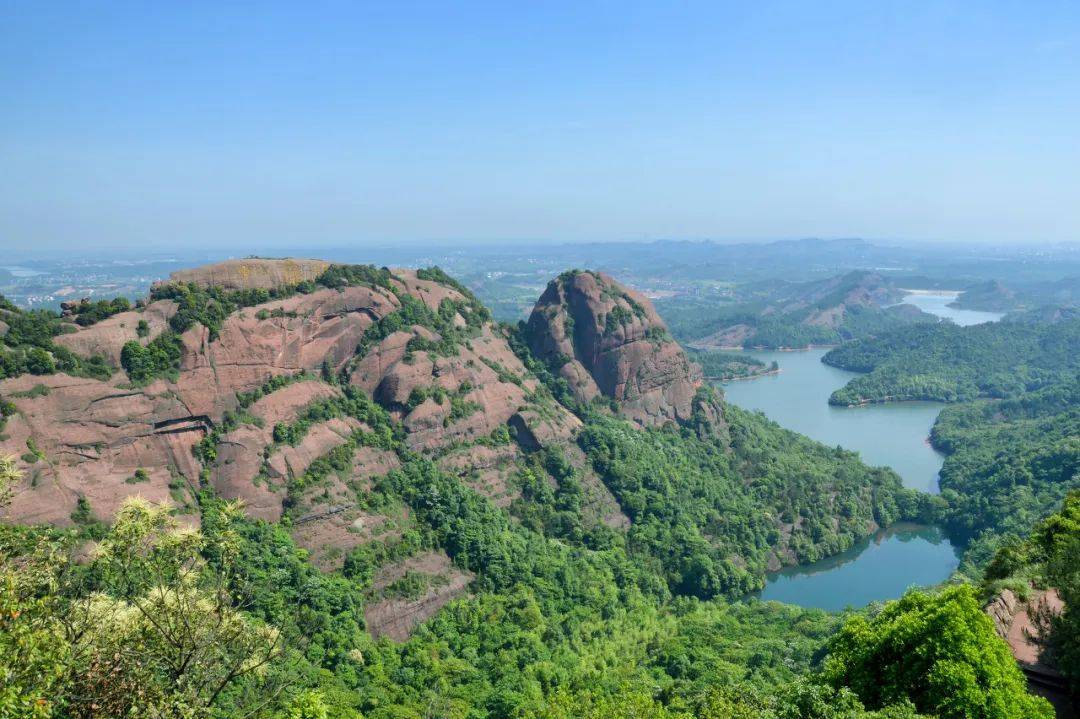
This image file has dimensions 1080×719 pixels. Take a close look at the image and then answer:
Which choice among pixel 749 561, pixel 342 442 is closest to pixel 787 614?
pixel 749 561

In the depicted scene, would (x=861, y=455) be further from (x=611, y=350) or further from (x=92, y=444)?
(x=92, y=444)

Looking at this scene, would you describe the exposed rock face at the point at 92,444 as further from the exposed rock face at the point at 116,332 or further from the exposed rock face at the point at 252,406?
the exposed rock face at the point at 116,332

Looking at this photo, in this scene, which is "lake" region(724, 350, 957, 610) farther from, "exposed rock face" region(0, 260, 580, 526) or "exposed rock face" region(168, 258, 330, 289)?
"exposed rock face" region(168, 258, 330, 289)

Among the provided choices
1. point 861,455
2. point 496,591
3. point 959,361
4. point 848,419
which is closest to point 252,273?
point 496,591

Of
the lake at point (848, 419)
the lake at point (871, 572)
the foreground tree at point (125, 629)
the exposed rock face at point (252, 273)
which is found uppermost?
the exposed rock face at point (252, 273)

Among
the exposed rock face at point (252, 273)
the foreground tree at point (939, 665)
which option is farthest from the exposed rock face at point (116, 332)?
the foreground tree at point (939, 665)

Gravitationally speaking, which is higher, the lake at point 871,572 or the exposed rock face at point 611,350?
the exposed rock face at point 611,350

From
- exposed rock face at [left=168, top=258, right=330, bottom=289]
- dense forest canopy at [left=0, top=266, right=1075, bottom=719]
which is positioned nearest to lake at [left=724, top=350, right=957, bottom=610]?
dense forest canopy at [left=0, top=266, right=1075, bottom=719]

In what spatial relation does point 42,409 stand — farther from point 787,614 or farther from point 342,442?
point 787,614
